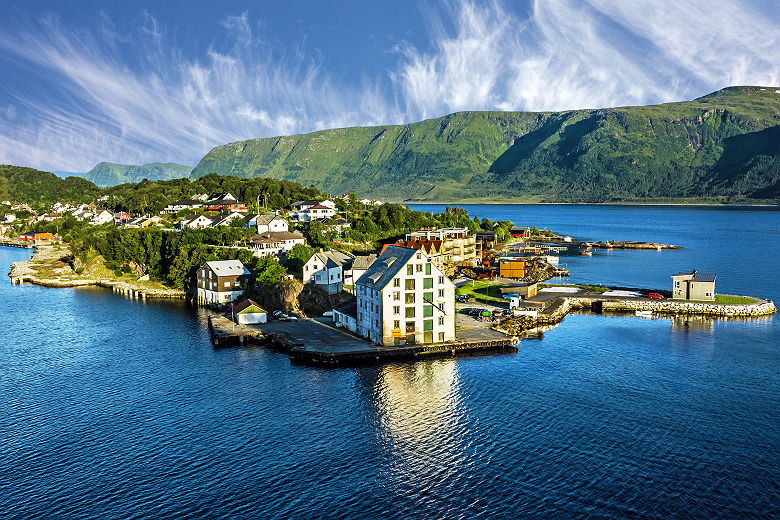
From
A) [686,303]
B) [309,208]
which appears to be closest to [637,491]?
[686,303]

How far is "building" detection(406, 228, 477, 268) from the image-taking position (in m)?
125

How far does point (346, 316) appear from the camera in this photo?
69500 millimetres

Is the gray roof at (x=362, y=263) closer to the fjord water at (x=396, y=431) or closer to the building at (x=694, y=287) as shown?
the fjord water at (x=396, y=431)

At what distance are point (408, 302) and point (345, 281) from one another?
91.8 feet

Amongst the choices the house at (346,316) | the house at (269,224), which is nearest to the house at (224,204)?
the house at (269,224)

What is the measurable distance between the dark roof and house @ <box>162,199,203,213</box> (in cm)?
10823

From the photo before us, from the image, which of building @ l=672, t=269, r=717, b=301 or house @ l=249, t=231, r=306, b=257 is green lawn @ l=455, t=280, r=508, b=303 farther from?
house @ l=249, t=231, r=306, b=257

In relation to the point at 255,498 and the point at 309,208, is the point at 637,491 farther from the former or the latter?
the point at 309,208

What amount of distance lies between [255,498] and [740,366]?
49.4 metres

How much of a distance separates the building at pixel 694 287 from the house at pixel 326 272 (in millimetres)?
51341

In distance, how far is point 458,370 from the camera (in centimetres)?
5588

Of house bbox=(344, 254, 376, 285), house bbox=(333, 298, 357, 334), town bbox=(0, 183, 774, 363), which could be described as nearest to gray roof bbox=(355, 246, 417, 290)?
town bbox=(0, 183, 774, 363)

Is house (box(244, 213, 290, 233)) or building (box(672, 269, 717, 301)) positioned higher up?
house (box(244, 213, 290, 233))

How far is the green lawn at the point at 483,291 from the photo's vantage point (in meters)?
90.4
